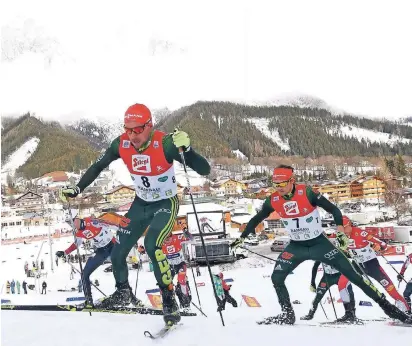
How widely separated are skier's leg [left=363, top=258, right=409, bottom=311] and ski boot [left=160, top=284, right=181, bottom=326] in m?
4.46

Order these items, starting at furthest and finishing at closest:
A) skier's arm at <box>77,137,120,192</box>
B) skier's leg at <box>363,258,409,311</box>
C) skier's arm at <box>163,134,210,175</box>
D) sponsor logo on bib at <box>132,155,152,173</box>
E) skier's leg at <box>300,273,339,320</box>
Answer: skier's leg at <box>300,273,339,320</box>
skier's leg at <box>363,258,409,311</box>
skier's arm at <box>77,137,120,192</box>
sponsor logo on bib at <box>132,155,152,173</box>
skier's arm at <box>163,134,210,175</box>

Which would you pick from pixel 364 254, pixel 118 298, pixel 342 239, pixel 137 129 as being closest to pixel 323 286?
pixel 364 254

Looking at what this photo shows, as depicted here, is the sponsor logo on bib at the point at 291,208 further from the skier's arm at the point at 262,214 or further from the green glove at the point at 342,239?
the green glove at the point at 342,239

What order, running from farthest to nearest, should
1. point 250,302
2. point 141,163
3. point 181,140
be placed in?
point 250,302 < point 141,163 < point 181,140

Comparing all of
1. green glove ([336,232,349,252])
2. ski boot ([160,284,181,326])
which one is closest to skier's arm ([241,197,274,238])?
green glove ([336,232,349,252])

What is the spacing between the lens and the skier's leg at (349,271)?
5.86 meters

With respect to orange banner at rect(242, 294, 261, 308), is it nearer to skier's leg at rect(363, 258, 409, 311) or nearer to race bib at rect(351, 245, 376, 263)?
race bib at rect(351, 245, 376, 263)

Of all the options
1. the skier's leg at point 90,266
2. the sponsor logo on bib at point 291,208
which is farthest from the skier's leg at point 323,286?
the skier's leg at point 90,266

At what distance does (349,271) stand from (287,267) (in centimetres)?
79

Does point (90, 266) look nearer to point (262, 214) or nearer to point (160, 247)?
point (262, 214)

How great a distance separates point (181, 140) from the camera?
16.1 feet

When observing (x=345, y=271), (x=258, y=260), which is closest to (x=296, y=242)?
(x=345, y=271)

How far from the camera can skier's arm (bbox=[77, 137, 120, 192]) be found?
557cm

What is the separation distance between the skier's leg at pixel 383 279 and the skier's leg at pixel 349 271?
2.28 m
